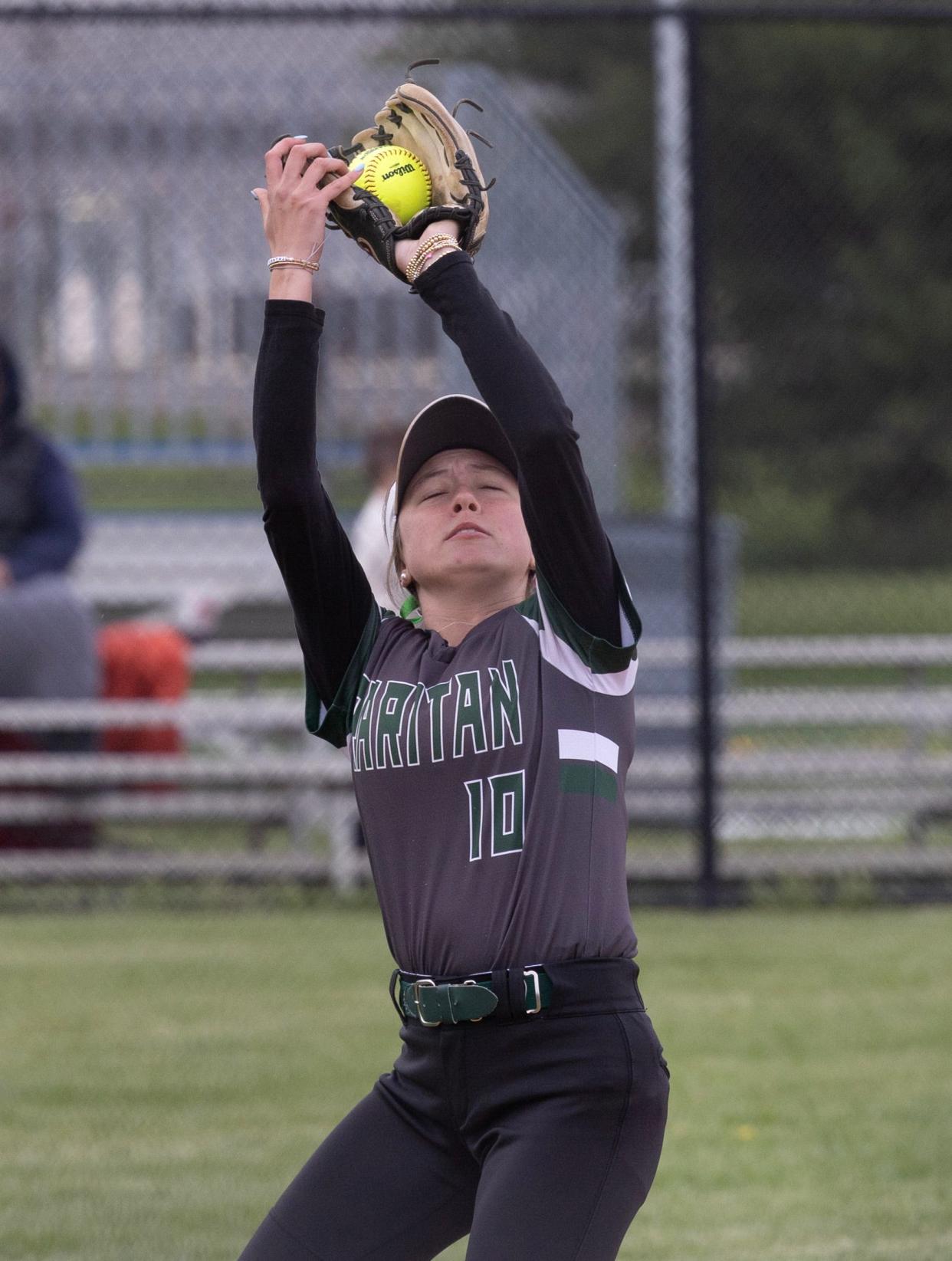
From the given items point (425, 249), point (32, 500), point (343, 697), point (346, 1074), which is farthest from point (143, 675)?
point (425, 249)

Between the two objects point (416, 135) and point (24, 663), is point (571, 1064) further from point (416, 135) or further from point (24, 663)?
point (24, 663)

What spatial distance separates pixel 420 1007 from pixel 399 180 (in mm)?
1181

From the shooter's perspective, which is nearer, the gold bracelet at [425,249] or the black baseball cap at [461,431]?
the gold bracelet at [425,249]

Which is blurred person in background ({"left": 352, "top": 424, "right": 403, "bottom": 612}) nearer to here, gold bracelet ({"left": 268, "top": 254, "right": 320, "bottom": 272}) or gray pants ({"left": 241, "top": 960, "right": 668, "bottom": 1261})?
gold bracelet ({"left": 268, "top": 254, "right": 320, "bottom": 272})

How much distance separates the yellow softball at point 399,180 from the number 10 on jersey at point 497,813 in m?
0.82

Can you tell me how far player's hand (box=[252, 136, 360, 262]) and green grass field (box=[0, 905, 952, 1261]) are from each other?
2252 mm

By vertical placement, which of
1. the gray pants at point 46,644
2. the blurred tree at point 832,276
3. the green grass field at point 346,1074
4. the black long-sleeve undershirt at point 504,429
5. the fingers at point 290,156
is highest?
the blurred tree at point 832,276

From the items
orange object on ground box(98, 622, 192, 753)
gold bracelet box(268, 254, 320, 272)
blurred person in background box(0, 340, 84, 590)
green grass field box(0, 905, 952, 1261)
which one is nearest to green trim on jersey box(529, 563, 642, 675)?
gold bracelet box(268, 254, 320, 272)

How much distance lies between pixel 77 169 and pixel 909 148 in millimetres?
5249

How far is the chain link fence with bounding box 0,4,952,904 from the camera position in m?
7.32

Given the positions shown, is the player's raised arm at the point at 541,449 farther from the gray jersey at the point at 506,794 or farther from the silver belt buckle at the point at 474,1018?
the silver belt buckle at the point at 474,1018

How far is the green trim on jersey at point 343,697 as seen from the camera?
2.77 m

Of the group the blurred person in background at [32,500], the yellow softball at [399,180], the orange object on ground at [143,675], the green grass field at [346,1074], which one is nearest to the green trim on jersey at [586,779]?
the yellow softball at [399,180]

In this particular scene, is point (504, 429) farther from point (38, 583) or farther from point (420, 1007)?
point (38, 583)
